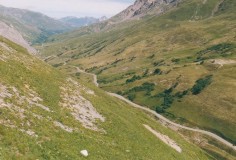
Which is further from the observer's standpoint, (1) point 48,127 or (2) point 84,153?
(1) point 48,127

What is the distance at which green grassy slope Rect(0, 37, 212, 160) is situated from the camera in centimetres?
3700

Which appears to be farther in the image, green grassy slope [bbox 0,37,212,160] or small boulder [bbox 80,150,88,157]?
small boulder [bbox 80,150,88,157]

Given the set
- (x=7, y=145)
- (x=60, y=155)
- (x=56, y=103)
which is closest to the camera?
(x=7, y=145)

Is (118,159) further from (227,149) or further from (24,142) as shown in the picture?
(227,149)

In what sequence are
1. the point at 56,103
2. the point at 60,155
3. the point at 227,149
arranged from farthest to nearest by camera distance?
the point at 227,149 → the point at 56,103 → the point at 60,155

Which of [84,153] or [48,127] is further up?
[48,127]

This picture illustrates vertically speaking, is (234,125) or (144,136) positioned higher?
(144,136)

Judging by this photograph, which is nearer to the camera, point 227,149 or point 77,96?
point 77,96

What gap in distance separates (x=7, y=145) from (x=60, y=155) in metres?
5.67

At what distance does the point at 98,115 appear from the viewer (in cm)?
5828

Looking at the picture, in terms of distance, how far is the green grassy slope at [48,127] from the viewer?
3700cm

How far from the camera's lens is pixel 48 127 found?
42875 millimetres

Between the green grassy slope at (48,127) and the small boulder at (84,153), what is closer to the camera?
the green grassy slope at (48,127)

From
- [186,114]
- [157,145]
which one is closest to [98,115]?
[157,145]
